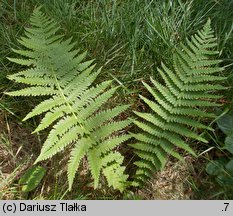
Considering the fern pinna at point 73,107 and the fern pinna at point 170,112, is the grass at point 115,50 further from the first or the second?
the fern pinna at point 73,107

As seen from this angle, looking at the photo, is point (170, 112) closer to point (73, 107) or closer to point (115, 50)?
point (73, 107)

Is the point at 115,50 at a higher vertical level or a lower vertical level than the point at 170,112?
higher

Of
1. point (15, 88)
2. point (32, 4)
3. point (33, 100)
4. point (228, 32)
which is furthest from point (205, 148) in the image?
point (32, 4)

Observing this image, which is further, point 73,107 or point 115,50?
point 115,50

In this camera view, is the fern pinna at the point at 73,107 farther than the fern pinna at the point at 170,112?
No

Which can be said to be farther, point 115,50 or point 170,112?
point 115,50

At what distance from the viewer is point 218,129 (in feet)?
8.64

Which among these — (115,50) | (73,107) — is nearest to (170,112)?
(73,107)

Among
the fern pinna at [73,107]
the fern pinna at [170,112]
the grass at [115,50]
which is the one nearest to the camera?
the fern pinna at [73,107]

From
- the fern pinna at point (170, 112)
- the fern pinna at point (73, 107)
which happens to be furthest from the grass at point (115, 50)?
the fern pinna at point (73, 107)

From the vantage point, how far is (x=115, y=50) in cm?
288

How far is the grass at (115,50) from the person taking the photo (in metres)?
2.53

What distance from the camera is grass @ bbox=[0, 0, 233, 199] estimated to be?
8.29ft

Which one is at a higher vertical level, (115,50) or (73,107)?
(115,50)
